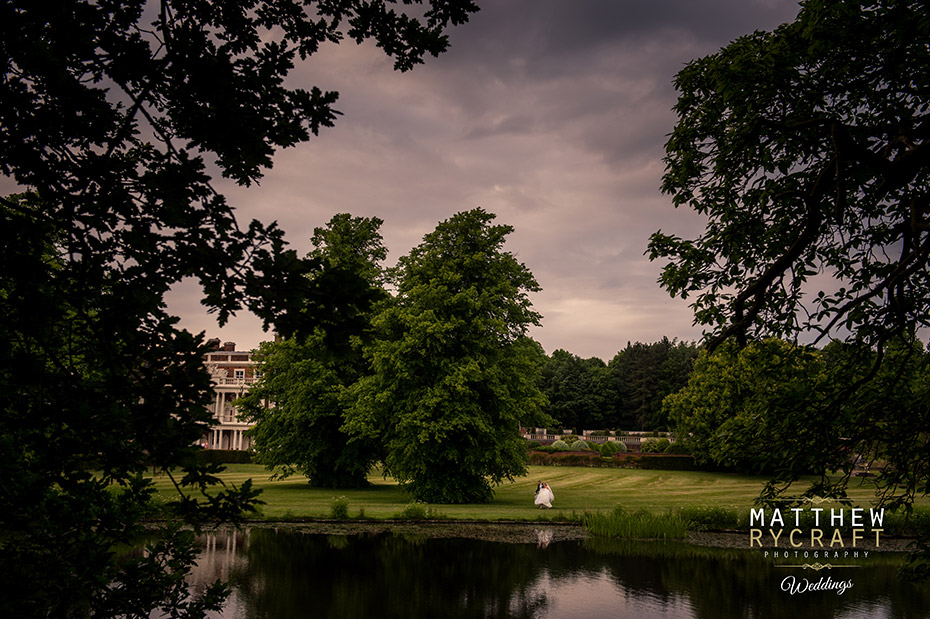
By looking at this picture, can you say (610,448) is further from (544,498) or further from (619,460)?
(544,498)

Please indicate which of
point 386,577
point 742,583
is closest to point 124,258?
point 386,577

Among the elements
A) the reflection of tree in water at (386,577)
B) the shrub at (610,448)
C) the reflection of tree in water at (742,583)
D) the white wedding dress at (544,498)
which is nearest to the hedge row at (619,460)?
the shrub at (610,448)

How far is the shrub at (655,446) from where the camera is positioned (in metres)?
59.7

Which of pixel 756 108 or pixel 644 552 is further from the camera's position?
pixel 644 552

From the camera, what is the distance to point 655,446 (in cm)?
6069

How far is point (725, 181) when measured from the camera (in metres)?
10.3

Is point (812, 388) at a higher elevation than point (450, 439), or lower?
higher

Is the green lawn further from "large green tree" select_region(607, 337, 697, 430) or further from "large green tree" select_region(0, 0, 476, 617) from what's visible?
"large green tree" select_region(607, 337, 697, 430)

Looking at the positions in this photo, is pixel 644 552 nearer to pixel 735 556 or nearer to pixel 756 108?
pixel 735 556

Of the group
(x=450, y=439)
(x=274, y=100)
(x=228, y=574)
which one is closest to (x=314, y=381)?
(x=450, y=439)

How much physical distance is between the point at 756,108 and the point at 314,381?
27141mm

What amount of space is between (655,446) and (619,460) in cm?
797

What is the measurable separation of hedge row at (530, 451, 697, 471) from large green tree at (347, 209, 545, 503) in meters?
26.7

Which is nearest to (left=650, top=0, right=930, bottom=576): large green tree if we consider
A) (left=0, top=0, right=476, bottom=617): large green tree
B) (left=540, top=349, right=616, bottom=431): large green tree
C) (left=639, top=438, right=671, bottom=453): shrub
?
(left=0, top=0, right=476, bottom=617): large green tree
